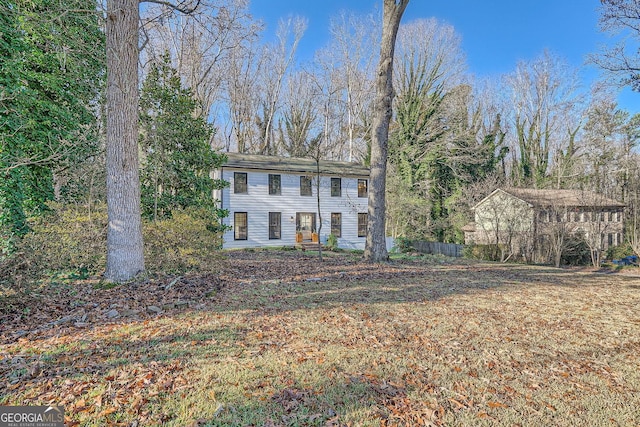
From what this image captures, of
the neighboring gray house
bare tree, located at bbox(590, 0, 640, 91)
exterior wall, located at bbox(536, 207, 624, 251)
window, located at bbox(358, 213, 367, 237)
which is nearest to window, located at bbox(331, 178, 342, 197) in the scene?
window, located at bbox(358, 213, 367, 237)

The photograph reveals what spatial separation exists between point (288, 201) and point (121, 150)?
13491 millimetres

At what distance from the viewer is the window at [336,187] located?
21.0 meters

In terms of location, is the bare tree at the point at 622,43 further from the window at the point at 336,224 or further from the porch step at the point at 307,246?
the window at the point at 336,224

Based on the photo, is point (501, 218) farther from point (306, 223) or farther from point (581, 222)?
point (306, 223)

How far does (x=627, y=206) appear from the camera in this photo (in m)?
16.2

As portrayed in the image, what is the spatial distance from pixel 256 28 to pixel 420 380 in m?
11.9

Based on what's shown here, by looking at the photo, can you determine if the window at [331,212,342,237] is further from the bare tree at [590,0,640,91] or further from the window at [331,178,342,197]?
the bare tree at [590,0,640,91]

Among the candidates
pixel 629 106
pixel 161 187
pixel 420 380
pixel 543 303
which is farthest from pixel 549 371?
pixel 629 106

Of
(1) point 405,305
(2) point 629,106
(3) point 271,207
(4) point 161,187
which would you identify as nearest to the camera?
(1) point 405,305

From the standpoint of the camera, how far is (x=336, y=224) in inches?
835

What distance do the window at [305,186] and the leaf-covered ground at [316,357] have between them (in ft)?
46.3

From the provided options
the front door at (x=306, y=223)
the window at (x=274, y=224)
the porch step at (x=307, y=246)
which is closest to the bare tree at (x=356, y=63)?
the front door at (x=306, y=223)

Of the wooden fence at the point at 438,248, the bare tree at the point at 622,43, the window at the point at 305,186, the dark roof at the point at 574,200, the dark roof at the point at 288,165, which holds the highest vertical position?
the bare tree at the point at 622,43

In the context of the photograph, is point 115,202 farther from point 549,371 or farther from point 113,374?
point 549,371
